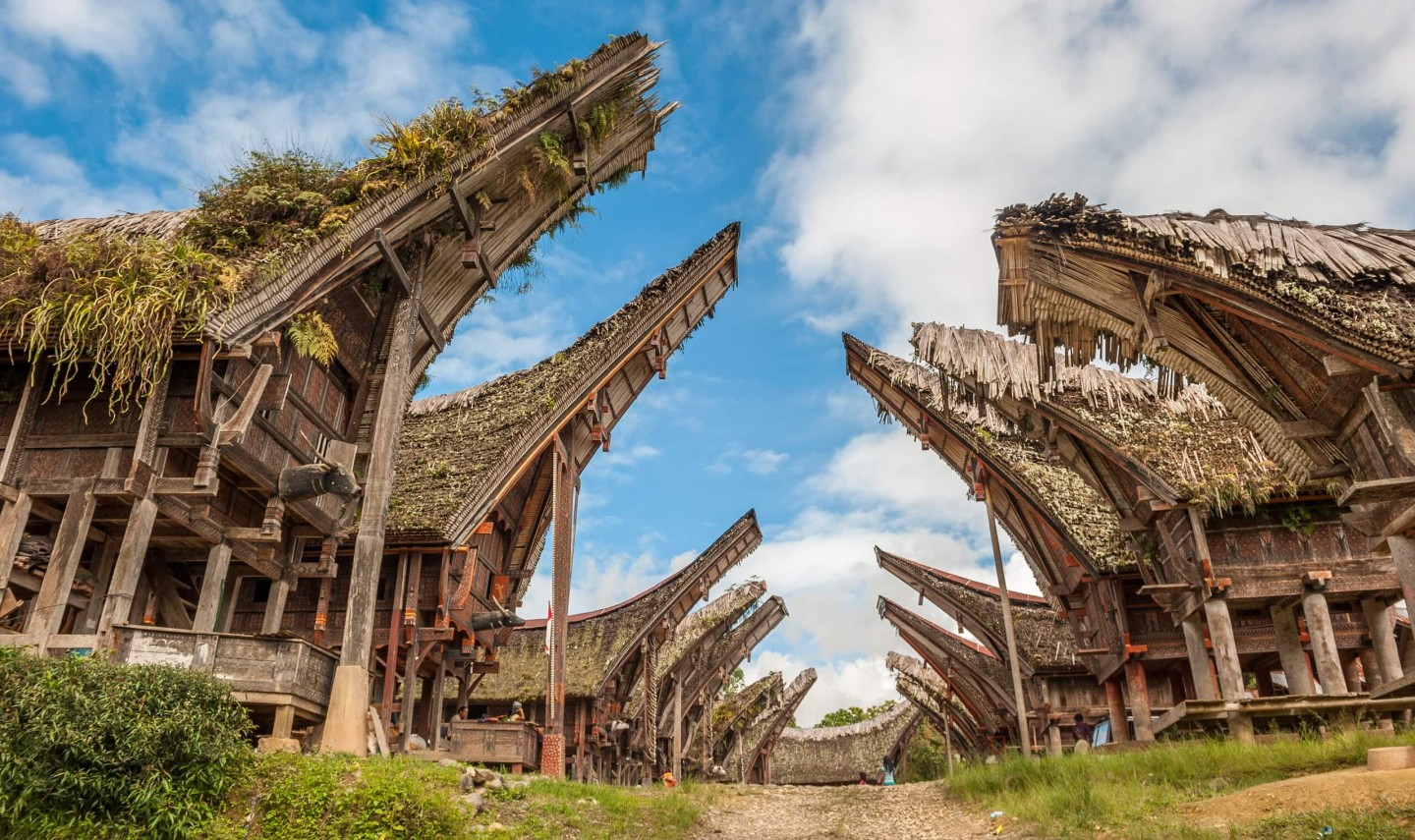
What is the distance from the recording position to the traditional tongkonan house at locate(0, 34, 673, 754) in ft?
32.0

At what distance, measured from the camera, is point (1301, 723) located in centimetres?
1013

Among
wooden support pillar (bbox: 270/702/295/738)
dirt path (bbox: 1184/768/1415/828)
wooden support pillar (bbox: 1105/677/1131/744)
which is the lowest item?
dirt path (bbox: 1184/768/1415/828)

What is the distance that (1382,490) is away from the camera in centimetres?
776

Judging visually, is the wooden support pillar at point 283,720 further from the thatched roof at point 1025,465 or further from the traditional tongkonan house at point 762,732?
the traditional tongkonan house at point 762,732

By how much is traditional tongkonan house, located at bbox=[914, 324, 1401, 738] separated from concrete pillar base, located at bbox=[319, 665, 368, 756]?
28.1ft

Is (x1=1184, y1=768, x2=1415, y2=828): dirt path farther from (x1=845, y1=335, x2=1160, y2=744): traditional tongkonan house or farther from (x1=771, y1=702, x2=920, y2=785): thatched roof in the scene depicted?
(x1=771, y1=702, x2=920, y2=785): thatched roof

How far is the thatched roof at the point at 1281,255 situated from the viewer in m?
8.16

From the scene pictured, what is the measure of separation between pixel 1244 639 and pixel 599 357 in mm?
12516

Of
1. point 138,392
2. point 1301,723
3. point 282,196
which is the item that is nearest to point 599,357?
point 282,196

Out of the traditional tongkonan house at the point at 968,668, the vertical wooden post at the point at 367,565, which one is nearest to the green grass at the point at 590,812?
the vertical wooden post at the point at 367,565

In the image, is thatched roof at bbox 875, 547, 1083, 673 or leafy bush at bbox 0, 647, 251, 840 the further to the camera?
thatched roof at bbox 875, 547, 1083, 673

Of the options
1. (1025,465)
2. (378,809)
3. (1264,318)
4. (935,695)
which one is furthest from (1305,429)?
(935,695)

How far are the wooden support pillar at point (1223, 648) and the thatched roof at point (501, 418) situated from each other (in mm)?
10633

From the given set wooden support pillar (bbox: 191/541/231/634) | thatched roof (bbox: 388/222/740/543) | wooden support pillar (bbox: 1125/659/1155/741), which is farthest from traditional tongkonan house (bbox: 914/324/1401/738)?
wooden support pillar (bbox: 191/541/231/634)
